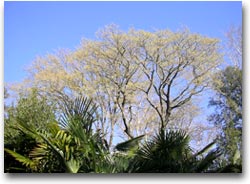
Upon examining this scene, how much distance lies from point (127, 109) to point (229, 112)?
0.81 metres

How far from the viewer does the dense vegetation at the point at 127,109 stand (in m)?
3.04

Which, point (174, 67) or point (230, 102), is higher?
point (174, 67)

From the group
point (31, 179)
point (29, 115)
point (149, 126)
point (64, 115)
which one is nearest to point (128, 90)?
point (149, 126)

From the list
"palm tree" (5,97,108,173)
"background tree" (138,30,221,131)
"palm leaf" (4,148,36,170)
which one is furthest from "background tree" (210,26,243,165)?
"palm leaf" (4,148,36,170)

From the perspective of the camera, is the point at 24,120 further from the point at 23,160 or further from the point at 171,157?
the point at 171,157

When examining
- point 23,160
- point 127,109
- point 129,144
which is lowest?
point 23,160

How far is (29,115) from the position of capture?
3.17 m

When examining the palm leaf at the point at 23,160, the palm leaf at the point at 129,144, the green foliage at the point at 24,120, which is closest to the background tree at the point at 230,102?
the palm leaf at the point at 129,144

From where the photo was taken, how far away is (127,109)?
304 cm

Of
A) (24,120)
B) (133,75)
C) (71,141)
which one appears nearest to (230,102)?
(133,75)

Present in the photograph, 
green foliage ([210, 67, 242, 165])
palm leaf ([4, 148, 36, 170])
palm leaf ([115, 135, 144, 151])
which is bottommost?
palm leaf ([4, 148, 36, 170])

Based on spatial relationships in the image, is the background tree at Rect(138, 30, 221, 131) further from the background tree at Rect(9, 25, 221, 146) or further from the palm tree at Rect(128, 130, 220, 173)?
the palm tree at Rect(128, 130, 220, 173)

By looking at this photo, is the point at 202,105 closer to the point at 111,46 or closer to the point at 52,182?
the point at 111,46

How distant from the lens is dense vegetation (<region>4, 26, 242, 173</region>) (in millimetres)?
3043
